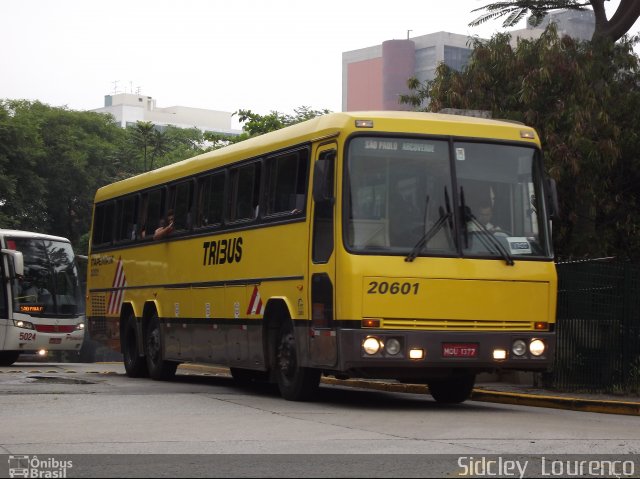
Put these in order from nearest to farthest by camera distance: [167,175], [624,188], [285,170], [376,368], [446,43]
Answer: [376,368] < [285,170] < [167,175] < [624,188] < [446,43]

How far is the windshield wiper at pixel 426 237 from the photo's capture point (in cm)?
1404

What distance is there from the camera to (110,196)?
24.1 m

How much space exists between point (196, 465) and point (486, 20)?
23.6 m

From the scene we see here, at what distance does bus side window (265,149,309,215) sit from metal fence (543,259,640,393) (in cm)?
464

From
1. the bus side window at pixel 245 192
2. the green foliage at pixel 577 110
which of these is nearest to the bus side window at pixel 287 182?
the bus side window at pixel 245 192

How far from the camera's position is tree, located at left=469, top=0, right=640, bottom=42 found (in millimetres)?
29453

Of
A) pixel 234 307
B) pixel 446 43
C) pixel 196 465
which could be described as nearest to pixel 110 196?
pixel 234 307

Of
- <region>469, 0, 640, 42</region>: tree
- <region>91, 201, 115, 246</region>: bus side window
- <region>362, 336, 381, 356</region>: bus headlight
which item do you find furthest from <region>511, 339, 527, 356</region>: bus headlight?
<region>469, 0, 640, 42</region>: tree

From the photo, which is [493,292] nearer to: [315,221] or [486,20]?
[315,221]

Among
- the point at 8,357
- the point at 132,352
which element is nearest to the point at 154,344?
the point at 132,352

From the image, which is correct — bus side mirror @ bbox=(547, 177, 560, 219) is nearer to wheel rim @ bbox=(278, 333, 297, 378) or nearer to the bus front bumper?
the bus front bumper

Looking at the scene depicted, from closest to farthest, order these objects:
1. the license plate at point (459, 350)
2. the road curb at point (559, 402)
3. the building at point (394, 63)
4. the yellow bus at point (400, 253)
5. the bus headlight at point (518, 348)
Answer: the yellow bus at point (400, 253), the license plate at point (459, 350), the bus headlight at point (518, 348), the road curb at point (559, 402), the building at point (394, 63)

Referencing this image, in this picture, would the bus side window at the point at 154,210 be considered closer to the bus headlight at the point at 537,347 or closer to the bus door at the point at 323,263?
the bus door at the point at 323,263

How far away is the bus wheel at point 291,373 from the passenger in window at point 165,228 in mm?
4806
